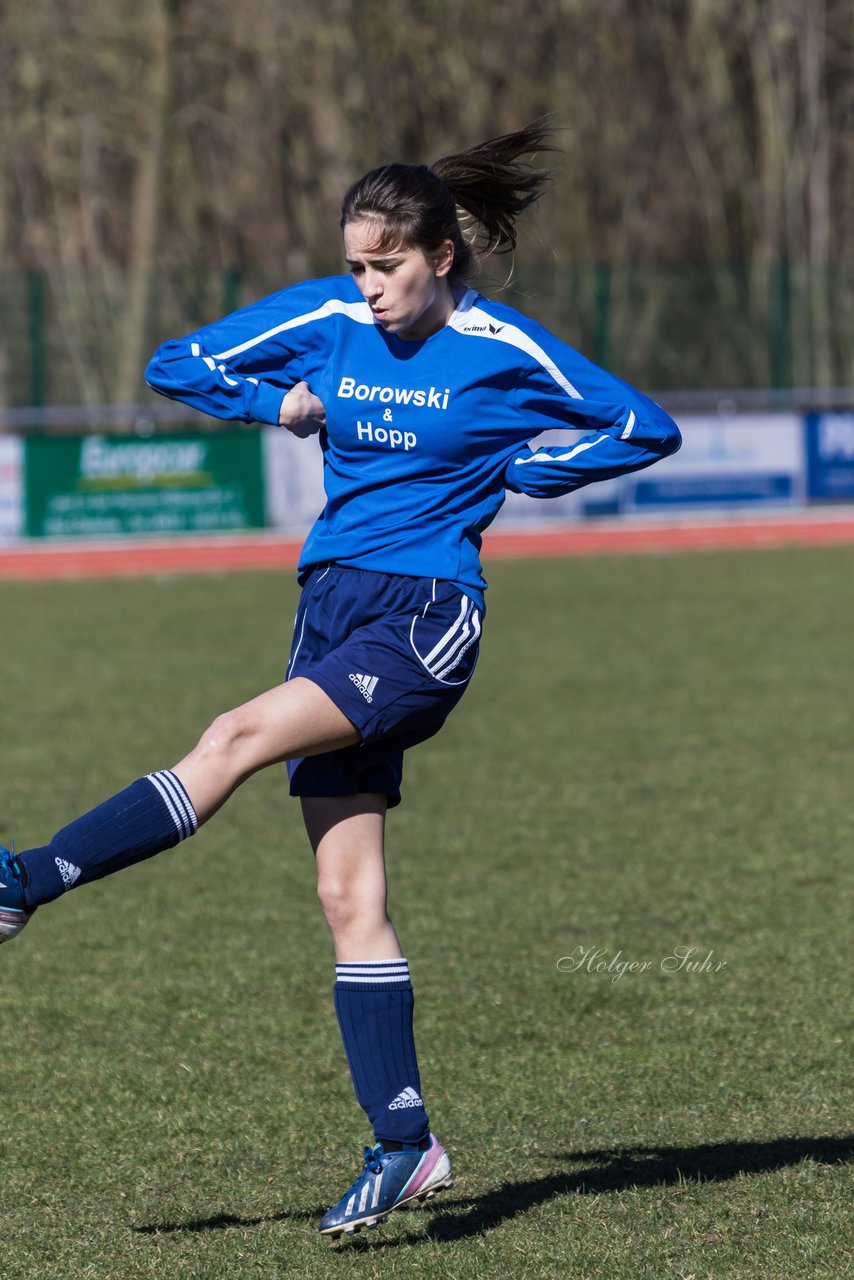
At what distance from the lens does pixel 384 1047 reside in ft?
12.6

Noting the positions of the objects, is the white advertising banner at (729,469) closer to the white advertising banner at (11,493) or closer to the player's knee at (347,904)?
the white advertising banner at (11,493)

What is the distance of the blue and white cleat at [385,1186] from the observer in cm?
364

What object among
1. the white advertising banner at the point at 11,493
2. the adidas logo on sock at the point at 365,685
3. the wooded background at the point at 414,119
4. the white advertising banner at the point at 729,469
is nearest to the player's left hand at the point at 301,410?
the adidas logo on sock at the point at 365,685

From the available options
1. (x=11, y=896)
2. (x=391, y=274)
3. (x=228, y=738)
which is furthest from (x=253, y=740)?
(x=391, y=274)

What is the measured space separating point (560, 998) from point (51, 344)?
21.7 m

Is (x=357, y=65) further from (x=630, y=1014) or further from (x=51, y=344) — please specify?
(x=630, y=1014)

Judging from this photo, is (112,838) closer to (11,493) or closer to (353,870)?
(353,870)

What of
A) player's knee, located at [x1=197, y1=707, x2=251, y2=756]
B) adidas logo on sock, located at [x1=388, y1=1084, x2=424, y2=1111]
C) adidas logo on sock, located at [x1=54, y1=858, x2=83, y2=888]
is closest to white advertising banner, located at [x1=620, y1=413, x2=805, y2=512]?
adidas logo on sock, located at [x1=388, y1=1084, x2=424, y2=1111]

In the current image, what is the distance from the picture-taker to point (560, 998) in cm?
560

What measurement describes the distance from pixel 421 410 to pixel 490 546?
17175mm

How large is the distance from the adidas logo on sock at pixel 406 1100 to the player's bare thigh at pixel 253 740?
70 cm

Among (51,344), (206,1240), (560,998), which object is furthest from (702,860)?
(51,344)

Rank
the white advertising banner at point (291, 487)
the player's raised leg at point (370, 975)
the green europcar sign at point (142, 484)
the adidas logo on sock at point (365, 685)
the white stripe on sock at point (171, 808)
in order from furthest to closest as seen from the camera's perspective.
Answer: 1. the white advertising banner at point (291, 487)
2. the green europcar sign at point (142, 484)
3. the player's raised leg at point (370, 975)
4. the adidas logo on sock at point (365, 685)
5. the white stripe on sock at point (171, 808)

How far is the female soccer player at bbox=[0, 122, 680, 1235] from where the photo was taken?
3730 millimetres
